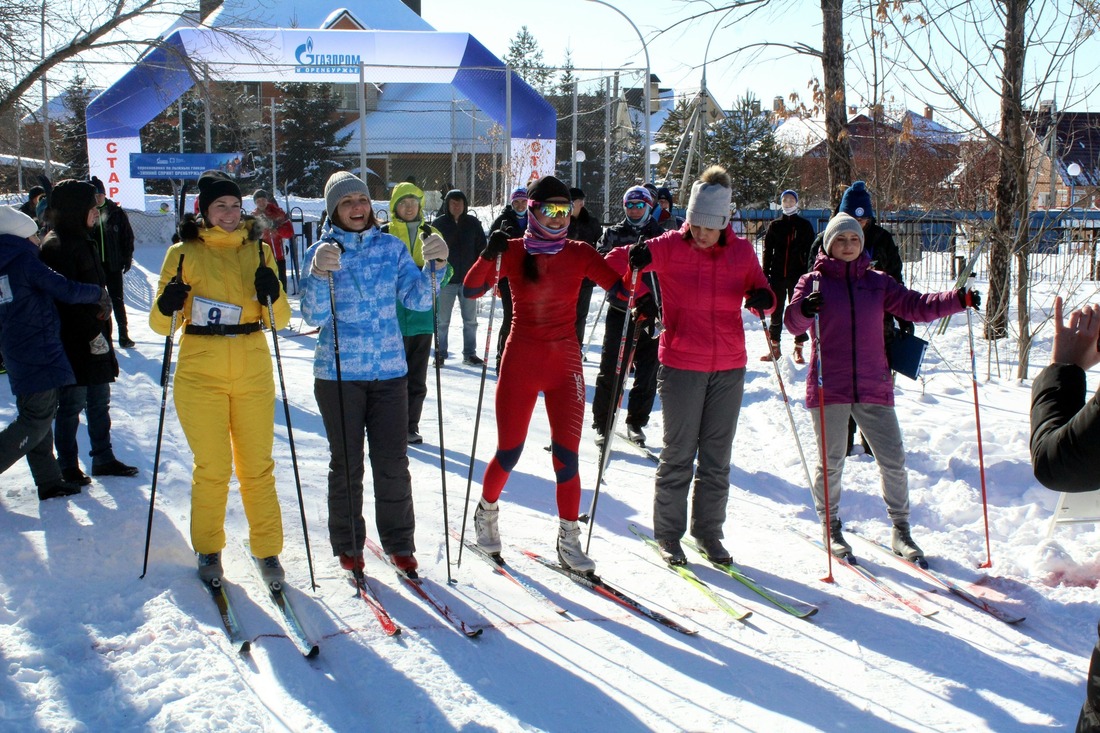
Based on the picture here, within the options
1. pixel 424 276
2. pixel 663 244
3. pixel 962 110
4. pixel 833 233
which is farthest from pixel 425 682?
pixel 962 110

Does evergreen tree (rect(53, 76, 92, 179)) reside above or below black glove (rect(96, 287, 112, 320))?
above

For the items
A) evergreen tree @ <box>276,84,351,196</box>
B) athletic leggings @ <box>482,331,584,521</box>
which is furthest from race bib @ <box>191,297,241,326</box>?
evergreen tree @ <box>276,84,351,196</box>

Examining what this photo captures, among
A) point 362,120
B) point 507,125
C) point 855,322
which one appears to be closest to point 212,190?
point 855,322

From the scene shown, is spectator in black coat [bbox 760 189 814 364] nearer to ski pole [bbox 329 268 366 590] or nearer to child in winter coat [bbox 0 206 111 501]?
ski pole [bbox 329 268 366 590]

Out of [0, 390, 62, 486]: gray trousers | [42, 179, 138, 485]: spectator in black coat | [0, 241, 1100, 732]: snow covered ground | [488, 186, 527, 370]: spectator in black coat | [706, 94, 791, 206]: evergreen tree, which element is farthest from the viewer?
[706, 94, 791, 206]: evergreen tree

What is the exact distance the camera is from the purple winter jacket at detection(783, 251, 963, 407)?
481 cm

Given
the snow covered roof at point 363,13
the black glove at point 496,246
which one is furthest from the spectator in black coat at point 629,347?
the snow covered roof at point 363,13

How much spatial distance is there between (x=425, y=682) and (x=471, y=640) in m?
0.40

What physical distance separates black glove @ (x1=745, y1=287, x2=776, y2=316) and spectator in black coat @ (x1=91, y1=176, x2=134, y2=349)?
7.18m

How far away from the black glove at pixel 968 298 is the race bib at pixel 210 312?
3548 mm

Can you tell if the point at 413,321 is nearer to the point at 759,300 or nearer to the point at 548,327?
the point at 548,327

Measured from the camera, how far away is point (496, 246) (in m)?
4.34

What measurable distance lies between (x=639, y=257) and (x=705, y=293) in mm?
405

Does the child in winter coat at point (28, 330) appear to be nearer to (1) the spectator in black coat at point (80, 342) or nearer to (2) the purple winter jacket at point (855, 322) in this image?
(1) the spectator in black coat at point (80, 342)
